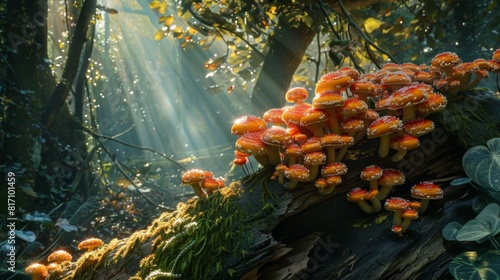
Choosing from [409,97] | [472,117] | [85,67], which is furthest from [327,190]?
[85,67]

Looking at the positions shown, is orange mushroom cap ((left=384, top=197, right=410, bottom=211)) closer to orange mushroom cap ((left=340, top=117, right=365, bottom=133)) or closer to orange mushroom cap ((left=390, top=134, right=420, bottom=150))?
orange mushroom cap ((left=390, top=134, right=420, bottom=150))

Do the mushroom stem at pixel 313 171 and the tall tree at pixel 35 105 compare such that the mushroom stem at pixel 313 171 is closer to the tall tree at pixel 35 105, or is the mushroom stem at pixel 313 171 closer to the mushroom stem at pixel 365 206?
the mushroom stem at pixel 365 206

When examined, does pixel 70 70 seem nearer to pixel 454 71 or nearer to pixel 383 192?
pixel 383 192

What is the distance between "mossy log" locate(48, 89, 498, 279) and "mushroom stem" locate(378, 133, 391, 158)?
6 centimetres

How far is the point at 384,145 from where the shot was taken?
2.50 m

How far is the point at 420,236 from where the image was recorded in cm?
239

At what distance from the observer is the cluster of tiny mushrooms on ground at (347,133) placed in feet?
7.29

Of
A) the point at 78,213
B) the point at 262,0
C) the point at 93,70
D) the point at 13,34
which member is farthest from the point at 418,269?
the point at 93,70

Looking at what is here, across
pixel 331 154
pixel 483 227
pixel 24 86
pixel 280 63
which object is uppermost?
pixel 24 86

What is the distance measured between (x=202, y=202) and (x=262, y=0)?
3.11 meters

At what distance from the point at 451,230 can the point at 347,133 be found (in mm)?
828

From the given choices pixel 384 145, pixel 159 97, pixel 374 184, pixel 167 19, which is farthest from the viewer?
pixel 159 97

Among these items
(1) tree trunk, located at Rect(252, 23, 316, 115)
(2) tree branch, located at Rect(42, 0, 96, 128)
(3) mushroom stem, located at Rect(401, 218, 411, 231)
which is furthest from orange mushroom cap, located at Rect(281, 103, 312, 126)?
(2) tree branch, located at Rect(42, 0, 96, 128)

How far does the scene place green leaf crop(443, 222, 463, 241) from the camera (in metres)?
2.23
